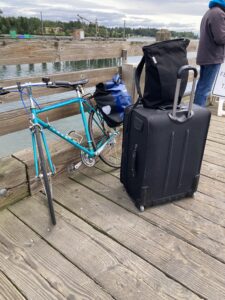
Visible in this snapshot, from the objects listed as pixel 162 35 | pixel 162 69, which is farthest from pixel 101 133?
pixel 162 35

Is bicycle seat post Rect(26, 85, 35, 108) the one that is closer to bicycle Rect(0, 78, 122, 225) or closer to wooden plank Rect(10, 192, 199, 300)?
bicycle Rect(0, 78, 122, 225)

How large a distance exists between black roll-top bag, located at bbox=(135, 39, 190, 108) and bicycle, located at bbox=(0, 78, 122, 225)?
0.67 meters

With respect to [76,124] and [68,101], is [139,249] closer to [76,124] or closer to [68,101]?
[68,101]

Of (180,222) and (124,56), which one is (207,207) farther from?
(124,56)

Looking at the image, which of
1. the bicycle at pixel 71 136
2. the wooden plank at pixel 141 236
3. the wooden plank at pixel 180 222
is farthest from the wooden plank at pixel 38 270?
the wooden plank at pixel 180 222

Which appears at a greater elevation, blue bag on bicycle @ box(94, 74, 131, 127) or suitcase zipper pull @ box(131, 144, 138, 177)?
blue bag on bicycle @ box(94, 74, 131, 127)

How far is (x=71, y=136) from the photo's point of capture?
2.65 meters

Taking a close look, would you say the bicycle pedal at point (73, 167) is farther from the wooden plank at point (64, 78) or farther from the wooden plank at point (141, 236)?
the wooden plank at point (64, 78)

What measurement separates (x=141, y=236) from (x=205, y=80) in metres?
2.72

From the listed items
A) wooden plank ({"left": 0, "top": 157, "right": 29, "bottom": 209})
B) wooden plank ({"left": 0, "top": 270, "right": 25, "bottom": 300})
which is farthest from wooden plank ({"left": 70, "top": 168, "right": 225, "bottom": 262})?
wooden plank ({"left": 0, "top": 270, "right": 25, "bottom": 300})

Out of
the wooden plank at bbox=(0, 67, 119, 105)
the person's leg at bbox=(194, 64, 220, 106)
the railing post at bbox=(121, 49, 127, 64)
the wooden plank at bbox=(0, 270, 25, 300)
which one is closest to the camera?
the wooden plank at bbox=(0, 270, 25, 300)

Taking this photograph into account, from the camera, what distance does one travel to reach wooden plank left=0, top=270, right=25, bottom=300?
144 cm

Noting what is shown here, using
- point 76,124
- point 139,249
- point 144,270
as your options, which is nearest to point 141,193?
point 139,249

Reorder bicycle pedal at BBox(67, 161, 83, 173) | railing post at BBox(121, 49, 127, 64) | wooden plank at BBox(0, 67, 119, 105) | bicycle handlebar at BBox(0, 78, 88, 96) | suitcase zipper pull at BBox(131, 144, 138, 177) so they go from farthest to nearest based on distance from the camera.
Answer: railing post at BBox(121, 49, 127, 64) → bicycle pedal at BBox(67, 161, 83, 173) → wooden plank at BBox(0, 67, 119, 105) → suitcase zipper pull at BBox(131, 144, 138, 177) → bicycle handlebar at BBox(0, 78, 88, 96)
